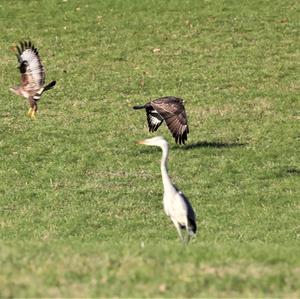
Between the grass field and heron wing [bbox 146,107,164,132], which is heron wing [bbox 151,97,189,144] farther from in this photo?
heron wing [bbox 146,107,164,132]

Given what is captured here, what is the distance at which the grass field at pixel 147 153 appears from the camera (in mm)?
11414

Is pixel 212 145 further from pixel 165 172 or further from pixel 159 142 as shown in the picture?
pixel 165 172

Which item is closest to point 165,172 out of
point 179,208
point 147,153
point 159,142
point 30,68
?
point 179,208

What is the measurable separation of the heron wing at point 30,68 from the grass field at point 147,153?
213 centimetres

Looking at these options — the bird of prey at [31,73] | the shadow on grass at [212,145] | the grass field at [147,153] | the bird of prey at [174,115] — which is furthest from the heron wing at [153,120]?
the bird of prey at [31,73]

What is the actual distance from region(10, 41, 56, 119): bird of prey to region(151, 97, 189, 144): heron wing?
2.76m

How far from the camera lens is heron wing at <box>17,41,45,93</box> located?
20953 millimetres

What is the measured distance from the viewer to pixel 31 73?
70.0ft

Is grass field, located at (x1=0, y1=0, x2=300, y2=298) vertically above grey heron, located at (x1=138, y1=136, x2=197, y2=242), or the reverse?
grey heron, located at (x1=138, y1=136, x2=197, y2=242)

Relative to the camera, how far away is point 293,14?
37500mm

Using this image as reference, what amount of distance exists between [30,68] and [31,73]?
0.17m

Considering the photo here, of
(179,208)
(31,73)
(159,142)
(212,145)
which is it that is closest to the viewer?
(179,208)

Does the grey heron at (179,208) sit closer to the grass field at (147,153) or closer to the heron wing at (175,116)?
the grass field at (147,153)

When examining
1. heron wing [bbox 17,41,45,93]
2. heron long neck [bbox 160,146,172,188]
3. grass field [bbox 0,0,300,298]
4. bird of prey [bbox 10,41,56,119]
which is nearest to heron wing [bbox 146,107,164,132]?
grass field [bbox 0,0,300,298]
